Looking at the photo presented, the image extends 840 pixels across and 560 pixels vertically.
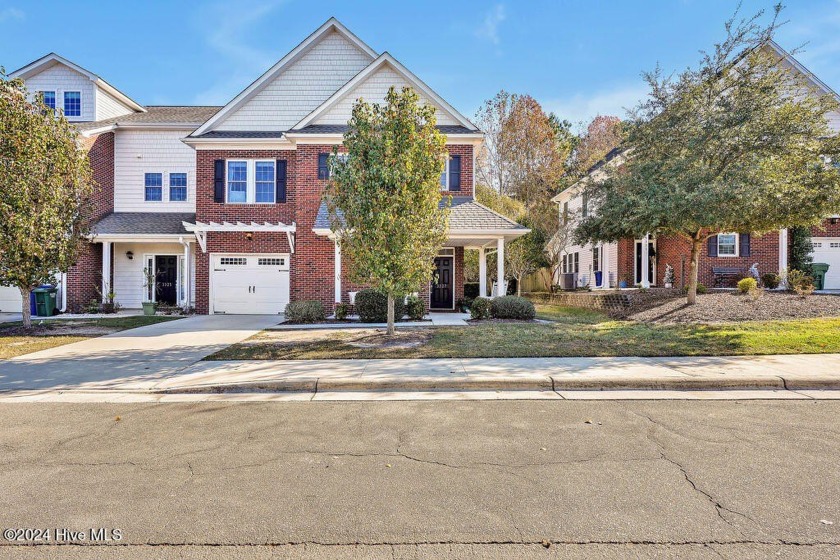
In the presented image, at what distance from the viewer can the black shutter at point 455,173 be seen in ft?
56.6

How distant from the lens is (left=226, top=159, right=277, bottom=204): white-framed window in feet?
58.8

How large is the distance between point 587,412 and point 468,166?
1307 centimetres

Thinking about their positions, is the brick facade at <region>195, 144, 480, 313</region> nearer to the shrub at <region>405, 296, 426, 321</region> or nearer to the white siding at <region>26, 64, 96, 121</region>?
the shrub at <region>405, 296, 426, 321</region>

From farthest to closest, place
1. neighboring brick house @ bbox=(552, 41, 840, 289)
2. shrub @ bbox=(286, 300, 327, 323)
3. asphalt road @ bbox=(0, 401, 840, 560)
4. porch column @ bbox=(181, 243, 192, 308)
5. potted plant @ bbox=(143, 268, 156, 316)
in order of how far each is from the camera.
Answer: neighboring brick house @ bbox=(552, 41, 840, 289), potted plant @ bbox=(143, 268, 156, 316), porch column @ bbox=(181, 243, 192, 308), shrub @ bbox=(286, 300, 327, 323), asphalt road @ bbox=(0, 401, 840, 560)

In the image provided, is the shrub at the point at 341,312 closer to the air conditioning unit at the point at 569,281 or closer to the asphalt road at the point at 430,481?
the asphalt road at the point at 430,481

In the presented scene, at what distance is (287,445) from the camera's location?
4531 millimetres

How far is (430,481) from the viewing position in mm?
3723

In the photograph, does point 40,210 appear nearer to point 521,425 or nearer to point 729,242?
point 521,425

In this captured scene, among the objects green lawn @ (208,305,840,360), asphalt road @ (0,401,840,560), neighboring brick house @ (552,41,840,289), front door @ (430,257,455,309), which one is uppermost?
neighboring brick house @ (552,41,840,289)

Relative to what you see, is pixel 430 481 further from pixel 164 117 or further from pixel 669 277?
pixel 164 117

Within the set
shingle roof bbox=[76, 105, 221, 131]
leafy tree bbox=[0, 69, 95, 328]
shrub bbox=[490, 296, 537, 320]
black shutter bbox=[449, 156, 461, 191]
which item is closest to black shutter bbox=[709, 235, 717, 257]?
shrub bbox=[490, 296, 537, 320]

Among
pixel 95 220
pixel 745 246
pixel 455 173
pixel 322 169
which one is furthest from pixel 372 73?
pixel 745 246

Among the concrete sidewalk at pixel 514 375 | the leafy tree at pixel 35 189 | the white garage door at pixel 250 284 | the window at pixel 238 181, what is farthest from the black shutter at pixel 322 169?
the concrete sidewalk at pixel 514 375

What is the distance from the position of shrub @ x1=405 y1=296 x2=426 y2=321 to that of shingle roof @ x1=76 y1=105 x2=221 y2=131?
13120mm
